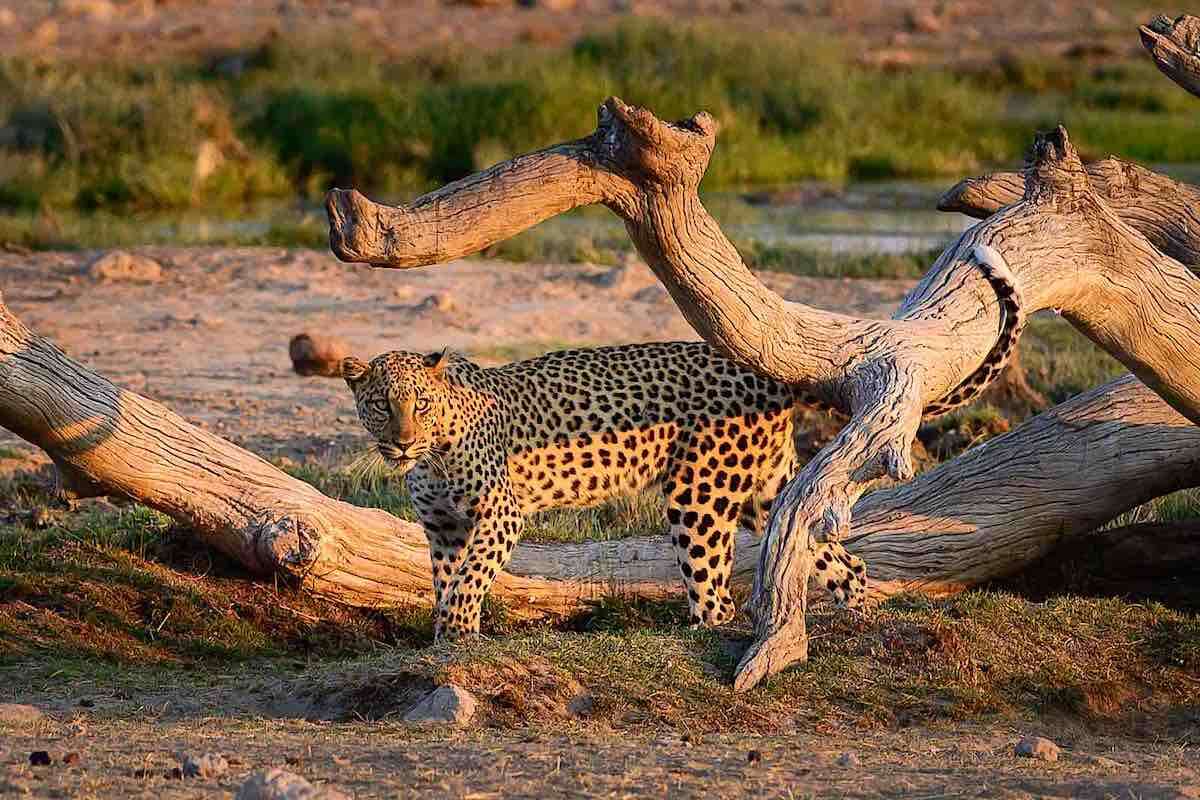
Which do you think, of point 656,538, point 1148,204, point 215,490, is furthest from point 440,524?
point 1148,204

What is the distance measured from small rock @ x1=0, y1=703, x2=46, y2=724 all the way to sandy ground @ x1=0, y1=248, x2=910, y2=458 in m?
4.64

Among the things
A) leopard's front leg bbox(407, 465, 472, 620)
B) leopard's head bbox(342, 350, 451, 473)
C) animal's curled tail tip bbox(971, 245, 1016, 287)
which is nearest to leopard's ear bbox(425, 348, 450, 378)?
leopard's head bbox(342, 350, 451, 473)

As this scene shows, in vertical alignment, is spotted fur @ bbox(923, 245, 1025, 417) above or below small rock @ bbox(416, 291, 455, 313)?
above

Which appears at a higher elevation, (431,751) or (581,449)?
Result: (431,751)

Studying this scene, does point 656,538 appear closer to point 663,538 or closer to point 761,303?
point 663,538

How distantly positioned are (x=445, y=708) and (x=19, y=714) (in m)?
1.51

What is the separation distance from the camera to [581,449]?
28.6 feet

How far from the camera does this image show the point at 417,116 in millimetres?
22375

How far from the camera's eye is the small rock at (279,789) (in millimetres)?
4984

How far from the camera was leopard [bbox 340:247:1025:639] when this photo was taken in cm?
830

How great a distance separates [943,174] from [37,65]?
36.9 ft

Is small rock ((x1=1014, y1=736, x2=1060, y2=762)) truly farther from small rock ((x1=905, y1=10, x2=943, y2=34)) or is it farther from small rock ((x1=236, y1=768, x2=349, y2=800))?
small rock ((x1=905, y1=10, x2=943, y2=34))

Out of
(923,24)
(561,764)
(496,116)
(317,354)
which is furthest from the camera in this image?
(923,24)

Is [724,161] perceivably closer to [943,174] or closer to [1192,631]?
[943,174]
